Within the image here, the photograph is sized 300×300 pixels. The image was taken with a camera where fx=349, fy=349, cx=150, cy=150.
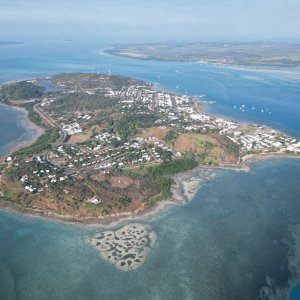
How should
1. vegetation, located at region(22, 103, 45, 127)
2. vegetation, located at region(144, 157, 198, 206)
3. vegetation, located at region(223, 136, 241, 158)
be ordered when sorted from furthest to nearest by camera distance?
vegetation, located at region(22, 103, 45, 127) < vegetation, located at region(223, 136, 241, 158) < vegetation, located at region(144, 157, 198, 206)

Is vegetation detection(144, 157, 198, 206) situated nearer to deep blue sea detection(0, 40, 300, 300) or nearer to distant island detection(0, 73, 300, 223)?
distant island detection(0, 73, 300, 223)

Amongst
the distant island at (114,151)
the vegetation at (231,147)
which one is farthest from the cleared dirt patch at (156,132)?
the vegetation at (231,147)

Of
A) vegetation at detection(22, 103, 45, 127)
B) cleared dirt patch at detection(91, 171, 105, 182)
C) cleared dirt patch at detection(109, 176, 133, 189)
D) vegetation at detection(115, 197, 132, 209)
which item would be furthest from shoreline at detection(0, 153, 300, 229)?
vegetation at detection(22, 103, 45, 127)

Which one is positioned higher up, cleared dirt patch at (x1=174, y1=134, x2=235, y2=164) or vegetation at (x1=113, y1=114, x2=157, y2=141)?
cleared dirt patch at (x1=174, y1=134, x2=235, y2=164)

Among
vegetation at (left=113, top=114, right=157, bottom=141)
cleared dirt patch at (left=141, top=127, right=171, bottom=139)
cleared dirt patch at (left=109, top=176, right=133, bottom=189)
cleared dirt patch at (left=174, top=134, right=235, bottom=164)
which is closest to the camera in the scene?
cleared dirt patch at (left=109, top=176, right=133, bottom=189)

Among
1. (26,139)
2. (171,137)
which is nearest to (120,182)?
(171,137)
